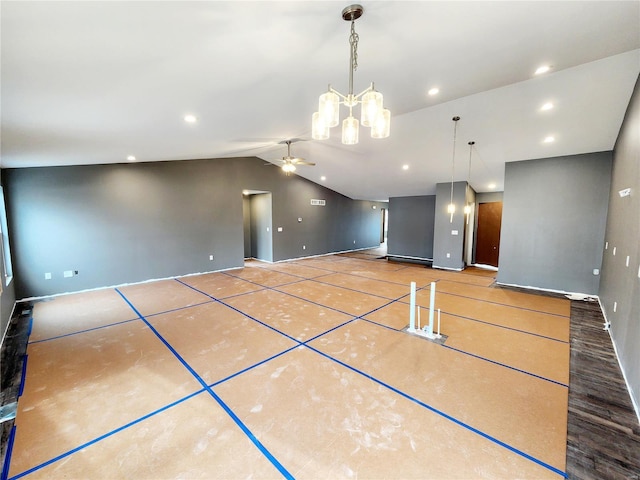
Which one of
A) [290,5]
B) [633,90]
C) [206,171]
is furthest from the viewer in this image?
[206,171]

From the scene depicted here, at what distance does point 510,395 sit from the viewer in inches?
95.1

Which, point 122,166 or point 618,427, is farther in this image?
point 122,166

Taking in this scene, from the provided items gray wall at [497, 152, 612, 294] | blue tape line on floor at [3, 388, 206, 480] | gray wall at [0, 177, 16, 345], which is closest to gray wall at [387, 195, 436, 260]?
gray wall at [497, 152, 612, 294]

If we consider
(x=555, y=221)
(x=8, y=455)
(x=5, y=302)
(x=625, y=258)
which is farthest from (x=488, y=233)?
(x=5, y=302)

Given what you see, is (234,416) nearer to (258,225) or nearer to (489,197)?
(258,225)

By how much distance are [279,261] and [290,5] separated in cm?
804

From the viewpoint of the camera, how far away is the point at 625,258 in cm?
316

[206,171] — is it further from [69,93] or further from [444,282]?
[444,282]

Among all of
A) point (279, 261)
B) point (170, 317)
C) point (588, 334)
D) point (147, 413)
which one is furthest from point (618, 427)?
point (279, 261)

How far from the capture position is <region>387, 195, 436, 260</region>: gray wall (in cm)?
995

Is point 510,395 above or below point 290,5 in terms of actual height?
below

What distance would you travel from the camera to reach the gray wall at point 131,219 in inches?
203

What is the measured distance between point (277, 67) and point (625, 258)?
14.5 feet

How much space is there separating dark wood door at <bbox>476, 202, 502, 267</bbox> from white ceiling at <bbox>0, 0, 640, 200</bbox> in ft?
13.6
